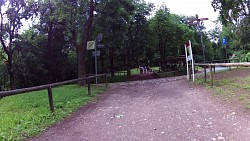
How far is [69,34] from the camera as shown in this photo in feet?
66.3

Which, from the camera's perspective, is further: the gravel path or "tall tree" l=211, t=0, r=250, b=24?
"tall tree" l=211, t=0, r=250, b=24

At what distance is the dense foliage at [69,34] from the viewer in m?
16.1

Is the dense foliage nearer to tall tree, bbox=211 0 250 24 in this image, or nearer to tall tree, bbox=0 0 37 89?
tall tree, bbox=0 0 37 89

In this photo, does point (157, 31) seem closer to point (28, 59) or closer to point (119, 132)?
point (28, 59)

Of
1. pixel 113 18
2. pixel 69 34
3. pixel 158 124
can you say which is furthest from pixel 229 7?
pixel 158 124

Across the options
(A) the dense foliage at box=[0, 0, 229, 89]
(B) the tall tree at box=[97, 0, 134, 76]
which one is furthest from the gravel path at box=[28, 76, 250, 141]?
(B) the tall tree at box=[97, 0, 134, 76]

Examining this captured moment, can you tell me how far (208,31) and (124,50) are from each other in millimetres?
40161

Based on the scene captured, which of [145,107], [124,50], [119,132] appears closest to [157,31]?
[124,50]

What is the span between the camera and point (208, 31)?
61312mm

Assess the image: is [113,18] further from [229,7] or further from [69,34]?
[229,7]

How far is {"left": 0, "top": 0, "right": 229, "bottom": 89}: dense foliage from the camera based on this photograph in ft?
53.0

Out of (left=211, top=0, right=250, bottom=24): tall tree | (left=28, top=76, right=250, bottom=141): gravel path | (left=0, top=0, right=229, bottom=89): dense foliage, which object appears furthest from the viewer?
(left=211, top=0, right=250, bottom=24): tall tree

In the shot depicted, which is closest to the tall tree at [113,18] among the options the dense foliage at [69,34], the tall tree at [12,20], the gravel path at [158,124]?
the dense foliage at [69,34]

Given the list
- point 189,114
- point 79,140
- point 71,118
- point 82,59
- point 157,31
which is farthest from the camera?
point 157,31
